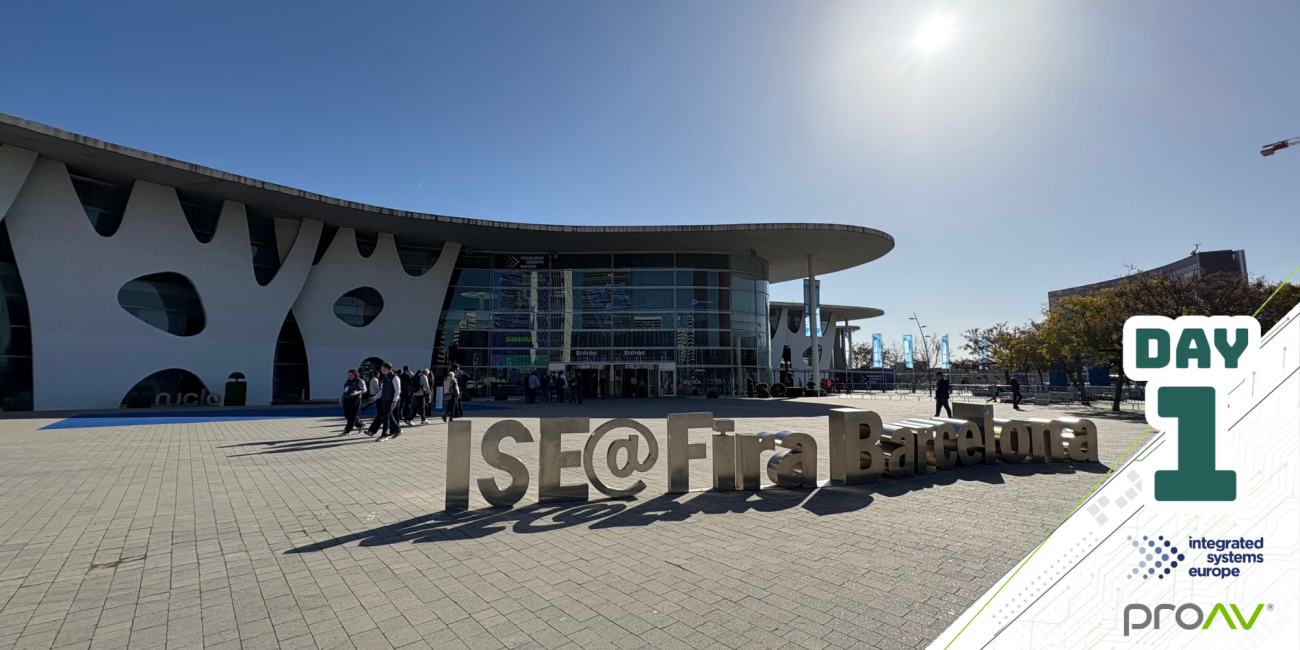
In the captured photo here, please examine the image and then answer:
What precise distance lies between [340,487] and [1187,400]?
855 centimetres

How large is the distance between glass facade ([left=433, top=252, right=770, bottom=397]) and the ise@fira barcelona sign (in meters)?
26.8

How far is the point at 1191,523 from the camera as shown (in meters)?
3.03

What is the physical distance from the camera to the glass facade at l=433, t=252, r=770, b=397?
36.8 meters

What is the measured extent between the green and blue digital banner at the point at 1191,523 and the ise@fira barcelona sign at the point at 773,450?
167 inches

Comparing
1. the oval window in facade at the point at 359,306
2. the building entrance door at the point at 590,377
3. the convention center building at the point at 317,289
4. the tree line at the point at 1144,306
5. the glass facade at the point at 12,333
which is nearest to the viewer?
the tree line at the point at 1144,306

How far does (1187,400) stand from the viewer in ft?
10.2

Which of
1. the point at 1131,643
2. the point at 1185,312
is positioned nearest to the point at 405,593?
the point at 1131,643

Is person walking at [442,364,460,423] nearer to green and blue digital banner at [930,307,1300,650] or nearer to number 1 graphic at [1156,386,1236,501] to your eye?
green and blue digital banner at [930,307,1300,650]

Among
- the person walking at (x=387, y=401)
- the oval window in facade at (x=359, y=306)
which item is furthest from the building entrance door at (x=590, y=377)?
the person walking at (x=387, y=401)

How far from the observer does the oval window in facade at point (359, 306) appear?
110 feet

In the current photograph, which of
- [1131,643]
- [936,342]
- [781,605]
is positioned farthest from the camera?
[936,342]

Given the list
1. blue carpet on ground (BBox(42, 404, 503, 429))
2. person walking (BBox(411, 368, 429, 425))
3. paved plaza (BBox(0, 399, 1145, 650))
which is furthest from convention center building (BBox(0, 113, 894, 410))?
paved plaza (BBox(0, 399, 1145, 650))

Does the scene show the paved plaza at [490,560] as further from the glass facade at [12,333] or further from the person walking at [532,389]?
the person walking at [532,389]

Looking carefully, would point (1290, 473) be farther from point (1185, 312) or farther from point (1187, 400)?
point (1185, 312)
